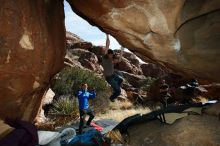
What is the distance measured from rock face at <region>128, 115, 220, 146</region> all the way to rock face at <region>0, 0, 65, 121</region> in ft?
8.40

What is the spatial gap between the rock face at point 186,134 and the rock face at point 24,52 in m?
2.56

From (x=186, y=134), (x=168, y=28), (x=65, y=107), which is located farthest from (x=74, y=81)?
(x=186, y=134)

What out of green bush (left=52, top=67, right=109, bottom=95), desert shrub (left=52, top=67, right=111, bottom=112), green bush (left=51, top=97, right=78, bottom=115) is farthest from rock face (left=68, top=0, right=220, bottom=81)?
green bush (left=52, top=67, right=109, bottom=95)

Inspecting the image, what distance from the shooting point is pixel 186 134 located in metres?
7.90

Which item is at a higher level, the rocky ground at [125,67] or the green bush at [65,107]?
the rocky ground at [125,67]

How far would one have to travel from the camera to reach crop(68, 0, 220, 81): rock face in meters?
8.15

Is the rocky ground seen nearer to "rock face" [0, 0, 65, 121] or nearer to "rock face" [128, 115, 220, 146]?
"rock face" [128, 115, 220, 146]

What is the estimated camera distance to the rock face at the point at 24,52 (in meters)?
7.30

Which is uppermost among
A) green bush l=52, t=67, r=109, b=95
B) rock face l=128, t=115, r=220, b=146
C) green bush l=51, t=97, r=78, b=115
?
green bush l=52, t=67, r=109, b=95

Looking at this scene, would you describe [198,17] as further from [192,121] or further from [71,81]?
[71,81]

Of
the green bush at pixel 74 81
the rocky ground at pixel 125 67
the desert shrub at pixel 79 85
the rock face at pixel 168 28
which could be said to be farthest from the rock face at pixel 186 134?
the rocky ground at pixel 125 67

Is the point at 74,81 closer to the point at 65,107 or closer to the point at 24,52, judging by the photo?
the point at 65,107

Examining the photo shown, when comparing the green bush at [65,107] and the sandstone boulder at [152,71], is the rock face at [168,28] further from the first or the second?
the sandstone boulder at [152,71]

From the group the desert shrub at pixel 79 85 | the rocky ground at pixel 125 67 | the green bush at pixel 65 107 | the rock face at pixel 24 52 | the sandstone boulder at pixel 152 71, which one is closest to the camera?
the rock face at pixel 24 52
